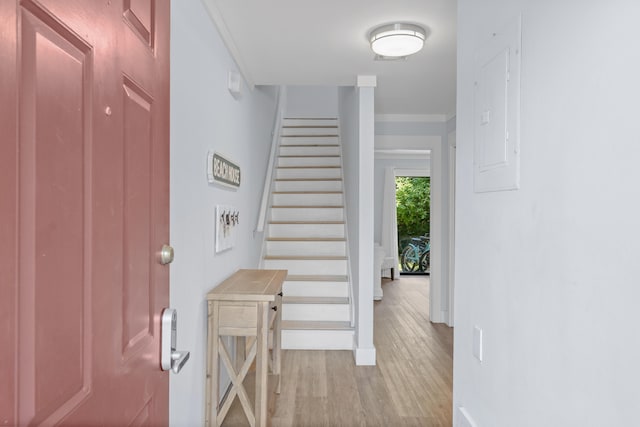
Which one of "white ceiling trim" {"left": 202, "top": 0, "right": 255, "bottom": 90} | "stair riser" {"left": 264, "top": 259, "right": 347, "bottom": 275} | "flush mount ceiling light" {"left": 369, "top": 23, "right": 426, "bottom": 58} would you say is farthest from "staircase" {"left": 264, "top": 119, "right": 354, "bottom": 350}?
"flush mount ceiling light" {"left": 369, "top": 23, "right": 426, "bottom": 58}

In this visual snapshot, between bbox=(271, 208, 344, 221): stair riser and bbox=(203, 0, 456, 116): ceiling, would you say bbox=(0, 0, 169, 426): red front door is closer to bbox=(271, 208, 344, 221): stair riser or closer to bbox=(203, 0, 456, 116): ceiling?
bbox=(203, 0, 456, 116): ceiling

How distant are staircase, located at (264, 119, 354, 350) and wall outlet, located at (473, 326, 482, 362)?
7.50 ft

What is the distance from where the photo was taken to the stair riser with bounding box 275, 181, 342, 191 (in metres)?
5.25

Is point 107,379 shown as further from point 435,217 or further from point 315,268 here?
point 435,217

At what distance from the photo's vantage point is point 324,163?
18.6 feet

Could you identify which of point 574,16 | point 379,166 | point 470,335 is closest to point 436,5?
point 574,16

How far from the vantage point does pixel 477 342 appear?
1407 mm

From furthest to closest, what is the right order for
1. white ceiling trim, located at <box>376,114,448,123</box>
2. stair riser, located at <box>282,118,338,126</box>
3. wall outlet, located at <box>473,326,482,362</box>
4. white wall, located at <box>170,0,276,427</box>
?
stair riser, located at <box>282,118,338,126</box> → white ceiling trim, located at <box>376,114,448,123</box> → white wall, located at <box>170,0,276,427</box> → wall outlet, located at <box>473,326,482,362</box>

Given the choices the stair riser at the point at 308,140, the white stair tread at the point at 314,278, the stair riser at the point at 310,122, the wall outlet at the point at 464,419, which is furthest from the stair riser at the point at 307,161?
the wall outlet at the point at 464,419

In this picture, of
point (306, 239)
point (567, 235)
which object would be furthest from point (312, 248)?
point (567, 235)

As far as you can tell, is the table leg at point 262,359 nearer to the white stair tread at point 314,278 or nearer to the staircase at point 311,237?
the staircase at point 311,237

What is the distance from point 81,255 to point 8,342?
0.58ft

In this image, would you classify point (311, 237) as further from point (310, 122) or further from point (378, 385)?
point (310, 122)

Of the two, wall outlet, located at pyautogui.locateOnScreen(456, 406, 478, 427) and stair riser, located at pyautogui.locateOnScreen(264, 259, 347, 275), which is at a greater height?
stair riser, located at pyautogui.locateOnScreen(264, 259, 347, 275)
